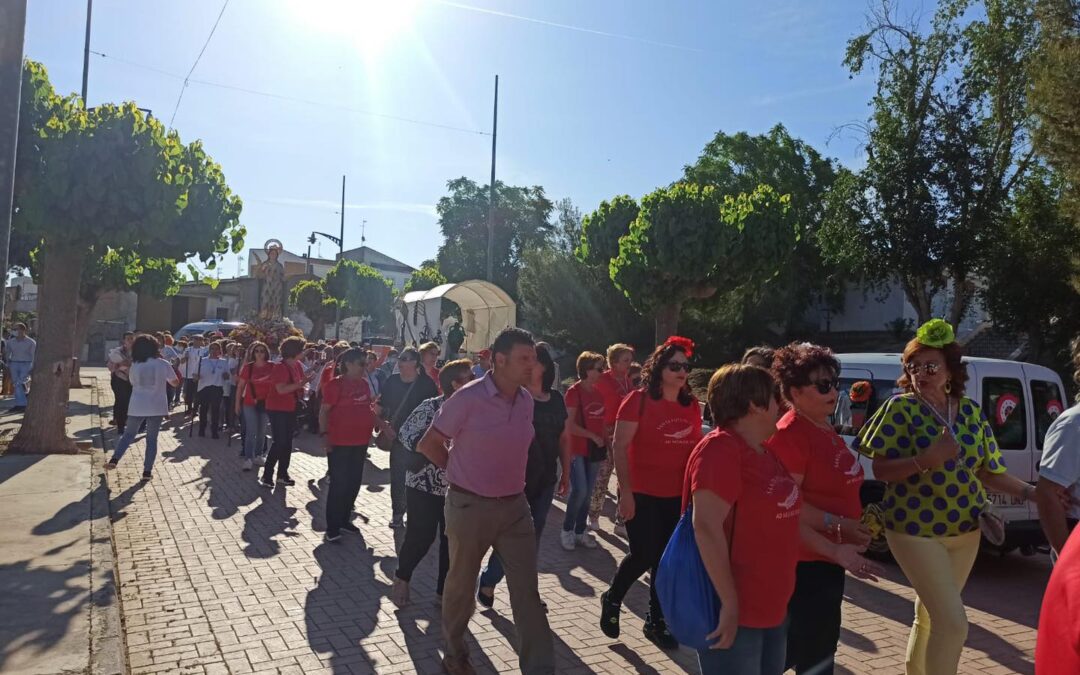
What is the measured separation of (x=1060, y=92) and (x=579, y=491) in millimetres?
11891

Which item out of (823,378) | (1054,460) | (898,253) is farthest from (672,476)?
(898,253)

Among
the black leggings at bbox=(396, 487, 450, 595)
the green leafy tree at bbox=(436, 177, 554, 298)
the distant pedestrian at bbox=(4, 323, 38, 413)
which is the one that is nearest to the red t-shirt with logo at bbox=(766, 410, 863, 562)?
the black leggings at bbox=(396, 487, 450, 595)

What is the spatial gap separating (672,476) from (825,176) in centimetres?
3848

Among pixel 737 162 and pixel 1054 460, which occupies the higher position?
pixel 737 162

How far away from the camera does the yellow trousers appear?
3.57 m

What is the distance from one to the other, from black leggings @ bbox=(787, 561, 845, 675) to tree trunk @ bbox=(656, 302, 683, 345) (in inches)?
664

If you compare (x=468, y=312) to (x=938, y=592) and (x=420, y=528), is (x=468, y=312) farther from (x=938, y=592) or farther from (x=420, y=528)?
(x=938, y=592)

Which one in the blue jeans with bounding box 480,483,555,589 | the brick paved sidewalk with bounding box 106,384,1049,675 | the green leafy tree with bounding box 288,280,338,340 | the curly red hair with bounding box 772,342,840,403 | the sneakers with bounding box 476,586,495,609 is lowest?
the brick paved sidewalk with bounding box 106,384,1049,675

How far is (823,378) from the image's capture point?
3.50m

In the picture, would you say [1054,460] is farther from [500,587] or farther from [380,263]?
[380,263]

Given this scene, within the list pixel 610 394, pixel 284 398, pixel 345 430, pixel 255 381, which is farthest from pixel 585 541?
pixel 255 381

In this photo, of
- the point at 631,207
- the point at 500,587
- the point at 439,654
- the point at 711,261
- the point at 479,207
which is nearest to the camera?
the point at 439,654

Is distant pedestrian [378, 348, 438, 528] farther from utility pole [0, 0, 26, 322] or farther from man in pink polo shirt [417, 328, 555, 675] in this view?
utility pole [0, 0, 26, 322]

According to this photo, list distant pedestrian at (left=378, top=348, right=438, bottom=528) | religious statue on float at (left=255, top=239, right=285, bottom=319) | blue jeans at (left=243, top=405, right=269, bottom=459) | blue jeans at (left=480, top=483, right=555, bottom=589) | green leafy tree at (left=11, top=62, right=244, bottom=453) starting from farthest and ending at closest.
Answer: religious statue on float at (left=255, top=239, right=285, bottom=319) → blue jeans at (left=243, top=405, right=269, bottom=459) → green leafy tree at (left=11, top=62, right=244, bottom=453) → distant pedestrian at (left=378, top=348, right=438, bottom=528) → blue jeans at (left=480, top=483, right=555, bottom=589)
